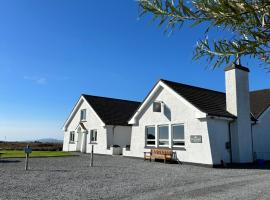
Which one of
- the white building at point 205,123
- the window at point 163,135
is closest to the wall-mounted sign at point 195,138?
the white building at point 205,123

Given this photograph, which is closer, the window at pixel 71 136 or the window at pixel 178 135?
the window at pixel 178 135

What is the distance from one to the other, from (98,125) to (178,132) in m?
11.3

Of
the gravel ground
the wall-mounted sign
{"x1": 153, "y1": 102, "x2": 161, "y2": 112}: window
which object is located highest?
{"x1": 153, "y1": 102, "x2": 161, "y2": 112}: window

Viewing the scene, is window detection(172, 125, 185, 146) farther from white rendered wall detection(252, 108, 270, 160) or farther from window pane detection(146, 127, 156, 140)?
white rendered wall detection(252, 108, 270, 160)

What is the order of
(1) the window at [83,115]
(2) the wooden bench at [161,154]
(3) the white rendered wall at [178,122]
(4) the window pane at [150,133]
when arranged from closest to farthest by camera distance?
(3) the white rendered wall at [178,122]
(2) the wooden bench at [161,154]
(4) the window pane at [150,133]
(1) the window at [83,115]

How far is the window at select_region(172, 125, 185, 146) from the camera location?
1925 cm

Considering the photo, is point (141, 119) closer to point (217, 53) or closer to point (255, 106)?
point (255, 106)

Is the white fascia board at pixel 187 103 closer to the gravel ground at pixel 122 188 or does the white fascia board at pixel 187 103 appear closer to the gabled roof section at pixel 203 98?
the gabled roof section at pixel 203 98

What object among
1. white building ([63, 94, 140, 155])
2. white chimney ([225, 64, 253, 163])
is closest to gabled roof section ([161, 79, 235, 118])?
white chimney ([225, 64, 253, 163])

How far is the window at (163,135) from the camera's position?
67.5 feet

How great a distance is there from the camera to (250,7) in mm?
2650

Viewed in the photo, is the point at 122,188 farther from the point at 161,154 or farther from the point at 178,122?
the point at 178,122

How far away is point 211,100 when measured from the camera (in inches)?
838

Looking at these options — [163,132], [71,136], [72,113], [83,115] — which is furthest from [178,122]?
[71,136]
